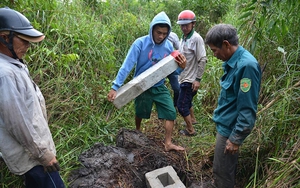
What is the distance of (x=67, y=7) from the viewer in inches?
200

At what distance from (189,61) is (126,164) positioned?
6.39ft

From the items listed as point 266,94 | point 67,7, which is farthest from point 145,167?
point 67,7

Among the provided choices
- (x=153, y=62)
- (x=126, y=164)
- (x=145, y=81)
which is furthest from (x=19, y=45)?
(x=153, y=62)

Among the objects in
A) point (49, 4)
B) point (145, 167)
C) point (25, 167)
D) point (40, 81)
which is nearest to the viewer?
point (25, 167)

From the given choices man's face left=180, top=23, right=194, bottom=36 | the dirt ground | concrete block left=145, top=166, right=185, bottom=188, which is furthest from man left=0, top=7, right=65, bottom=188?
man's face left=180, top=23, right=194, bottom=36

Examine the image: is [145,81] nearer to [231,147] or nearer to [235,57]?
[235,57]

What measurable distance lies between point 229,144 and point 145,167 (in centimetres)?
120

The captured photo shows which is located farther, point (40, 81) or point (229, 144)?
point (40, 81)

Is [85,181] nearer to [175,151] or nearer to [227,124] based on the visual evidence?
[175,151]

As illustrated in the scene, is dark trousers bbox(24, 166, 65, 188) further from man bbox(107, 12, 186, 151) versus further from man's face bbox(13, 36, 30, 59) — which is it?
man bbox(107, 12, 186, 151)

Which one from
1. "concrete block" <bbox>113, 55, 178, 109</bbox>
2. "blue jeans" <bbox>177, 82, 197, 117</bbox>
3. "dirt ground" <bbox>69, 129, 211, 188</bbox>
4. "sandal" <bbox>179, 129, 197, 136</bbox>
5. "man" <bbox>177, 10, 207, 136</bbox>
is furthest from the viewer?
"sandal" <bbox>179, 129, 197, 136</bbox>

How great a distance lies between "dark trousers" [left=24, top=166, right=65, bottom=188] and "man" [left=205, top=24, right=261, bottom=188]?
1488 mm

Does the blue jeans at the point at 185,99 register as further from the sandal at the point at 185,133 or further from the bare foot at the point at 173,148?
the bare foot at the point at 173,148

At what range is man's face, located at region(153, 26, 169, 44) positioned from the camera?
127 inches
